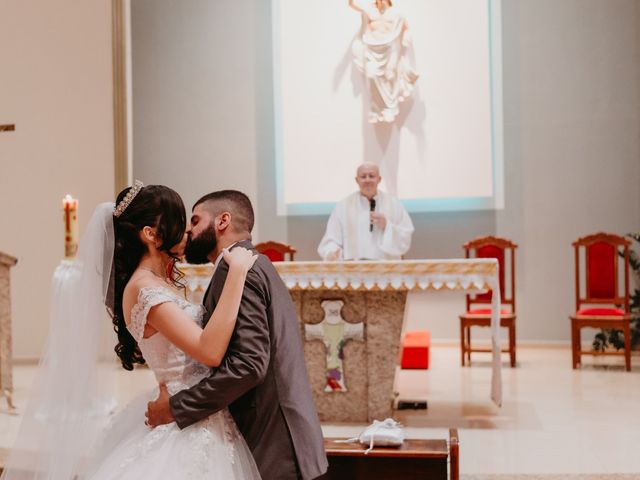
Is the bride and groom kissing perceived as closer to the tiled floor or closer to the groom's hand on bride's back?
the groom's hand on bride's back

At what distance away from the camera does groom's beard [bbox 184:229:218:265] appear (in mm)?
Answer: 2502

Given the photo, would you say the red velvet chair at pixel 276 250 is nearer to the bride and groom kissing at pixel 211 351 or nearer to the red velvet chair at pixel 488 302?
the red velvet chair at pixel 488 302

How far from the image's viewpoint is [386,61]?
29.9ft

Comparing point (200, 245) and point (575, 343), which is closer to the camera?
point (200, 245)

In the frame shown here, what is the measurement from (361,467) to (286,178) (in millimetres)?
6262

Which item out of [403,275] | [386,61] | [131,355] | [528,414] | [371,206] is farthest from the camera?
[386,61]

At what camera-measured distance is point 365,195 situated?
23.5 feet

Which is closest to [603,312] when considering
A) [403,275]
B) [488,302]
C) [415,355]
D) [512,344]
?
[512,344]

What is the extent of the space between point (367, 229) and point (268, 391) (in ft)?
15.9

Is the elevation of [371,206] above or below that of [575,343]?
above

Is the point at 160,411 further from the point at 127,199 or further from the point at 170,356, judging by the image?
the point at 127,199

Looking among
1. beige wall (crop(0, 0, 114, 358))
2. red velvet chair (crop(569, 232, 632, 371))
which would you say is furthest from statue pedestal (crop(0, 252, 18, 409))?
red velvet chair (crop(569, 232, 632, 371))

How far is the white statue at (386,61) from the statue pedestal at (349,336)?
13.6ft

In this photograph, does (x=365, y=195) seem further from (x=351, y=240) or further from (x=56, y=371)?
(x=56, y=371)
